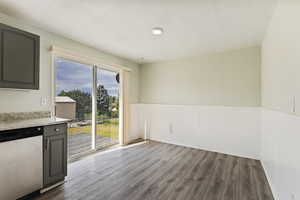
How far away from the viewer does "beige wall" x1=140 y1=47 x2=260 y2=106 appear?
336 centimetres

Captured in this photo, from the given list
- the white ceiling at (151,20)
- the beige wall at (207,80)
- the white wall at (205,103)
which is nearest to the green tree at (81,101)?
the white ceiling at (151,20)

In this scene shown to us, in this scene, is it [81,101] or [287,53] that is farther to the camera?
[81,101]

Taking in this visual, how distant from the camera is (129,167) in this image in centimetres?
280

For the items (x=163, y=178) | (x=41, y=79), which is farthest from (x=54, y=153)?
(x=163, y=178)

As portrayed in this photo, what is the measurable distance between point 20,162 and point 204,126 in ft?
11.7

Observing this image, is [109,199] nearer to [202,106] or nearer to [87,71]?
[87,71]

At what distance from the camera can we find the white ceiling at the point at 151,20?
1875 millimetres

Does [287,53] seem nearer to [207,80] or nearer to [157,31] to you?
[157,31]

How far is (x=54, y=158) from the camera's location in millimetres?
2135

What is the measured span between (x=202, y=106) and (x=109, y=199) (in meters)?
2.93

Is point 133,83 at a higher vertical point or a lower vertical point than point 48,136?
higher

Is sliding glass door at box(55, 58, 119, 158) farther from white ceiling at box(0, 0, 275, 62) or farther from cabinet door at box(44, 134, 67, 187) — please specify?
cabinet door at box(44, 134, 67, 187)

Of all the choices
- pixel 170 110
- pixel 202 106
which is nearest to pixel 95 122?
pixel 170 110

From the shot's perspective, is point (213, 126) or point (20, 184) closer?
point (20, 184)
